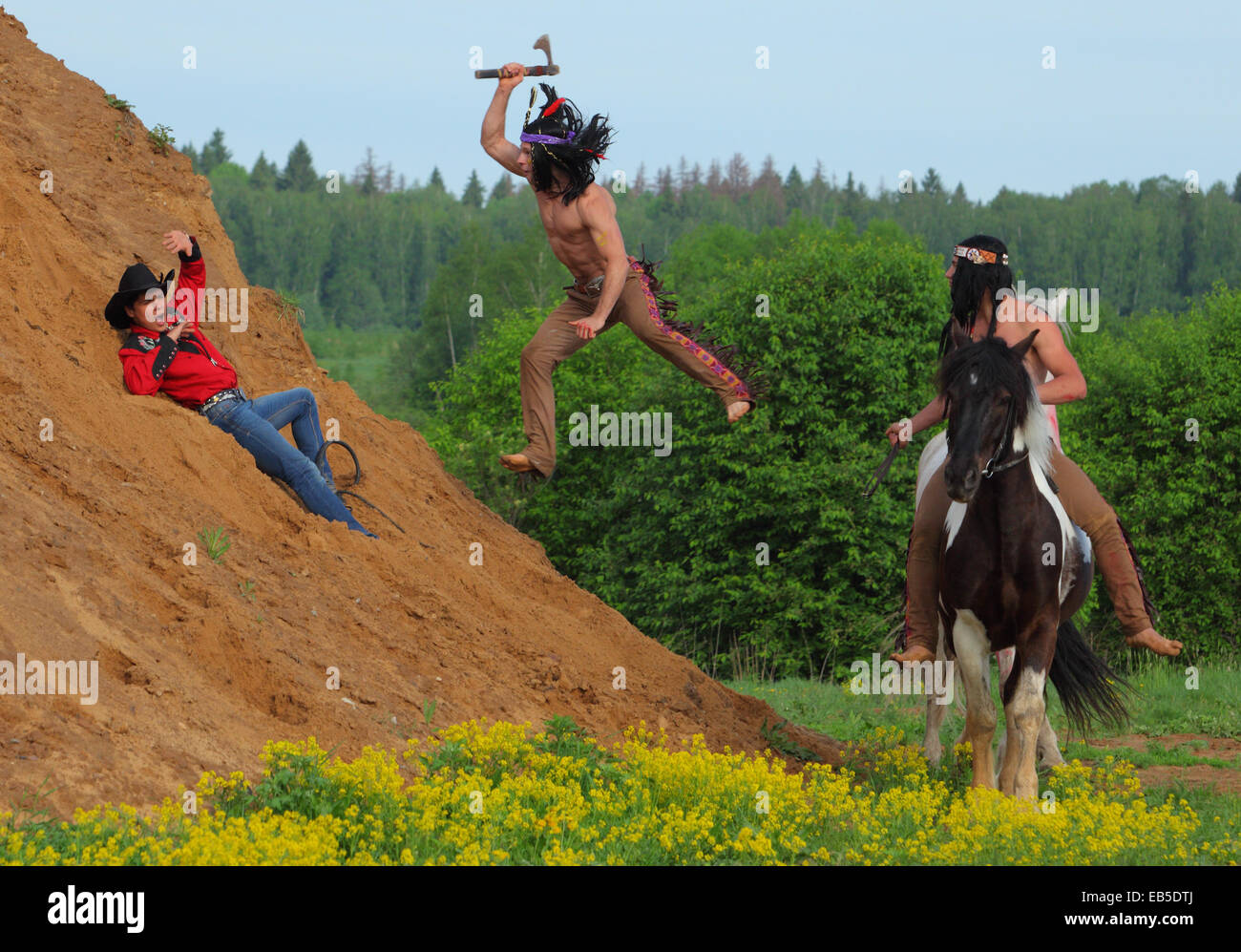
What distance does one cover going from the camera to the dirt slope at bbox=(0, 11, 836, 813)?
6297mm

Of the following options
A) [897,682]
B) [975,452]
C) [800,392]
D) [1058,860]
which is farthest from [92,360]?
[800,392]

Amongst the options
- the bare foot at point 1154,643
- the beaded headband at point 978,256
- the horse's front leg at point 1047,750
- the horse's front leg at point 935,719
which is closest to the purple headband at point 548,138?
the beaded headband at point 978,256

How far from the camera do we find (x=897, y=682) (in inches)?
519

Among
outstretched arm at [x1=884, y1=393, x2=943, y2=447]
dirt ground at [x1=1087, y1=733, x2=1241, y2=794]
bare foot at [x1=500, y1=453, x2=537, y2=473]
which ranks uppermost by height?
outstretched arm at [x1=884, y1=393, x2=943, y2=447]

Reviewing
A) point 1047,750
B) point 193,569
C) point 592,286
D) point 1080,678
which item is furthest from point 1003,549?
point 193,569

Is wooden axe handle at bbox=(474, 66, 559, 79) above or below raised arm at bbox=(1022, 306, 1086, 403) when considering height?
above

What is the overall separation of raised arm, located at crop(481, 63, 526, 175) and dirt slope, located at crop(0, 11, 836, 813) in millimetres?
2675

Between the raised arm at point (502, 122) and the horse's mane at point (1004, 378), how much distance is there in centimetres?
368

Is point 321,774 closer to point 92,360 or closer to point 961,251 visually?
point 92,360

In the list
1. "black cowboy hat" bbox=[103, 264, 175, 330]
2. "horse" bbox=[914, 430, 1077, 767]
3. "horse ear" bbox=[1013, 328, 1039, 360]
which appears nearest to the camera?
"horse ear" bbox=[1013, 328, 1039, 360]

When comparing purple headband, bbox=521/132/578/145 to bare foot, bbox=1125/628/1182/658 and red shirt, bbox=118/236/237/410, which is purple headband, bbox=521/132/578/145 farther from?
bare foot, bbox=1125/628/1182/658

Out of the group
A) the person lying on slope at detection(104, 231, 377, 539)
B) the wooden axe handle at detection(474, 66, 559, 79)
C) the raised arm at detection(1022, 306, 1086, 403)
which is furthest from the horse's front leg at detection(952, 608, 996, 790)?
the wooden axe handle at detection(474, 66, 559, 79)

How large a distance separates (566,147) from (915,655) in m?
4.24

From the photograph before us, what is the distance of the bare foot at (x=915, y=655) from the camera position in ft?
26.6
